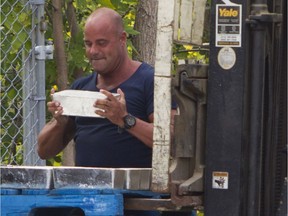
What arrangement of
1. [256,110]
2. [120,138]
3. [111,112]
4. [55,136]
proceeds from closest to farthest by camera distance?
[256,110], [111,112], [120,138], [55,136]

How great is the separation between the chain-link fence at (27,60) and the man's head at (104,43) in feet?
3.20

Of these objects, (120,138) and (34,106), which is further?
(34,106)

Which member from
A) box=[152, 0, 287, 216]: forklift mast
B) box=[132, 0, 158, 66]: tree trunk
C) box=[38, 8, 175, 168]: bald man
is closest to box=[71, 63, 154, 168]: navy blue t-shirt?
box=[38, 8, 175, 168]: bald man

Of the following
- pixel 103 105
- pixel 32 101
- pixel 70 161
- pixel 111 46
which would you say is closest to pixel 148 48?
pixel 70 161

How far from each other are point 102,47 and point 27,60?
3.59ft

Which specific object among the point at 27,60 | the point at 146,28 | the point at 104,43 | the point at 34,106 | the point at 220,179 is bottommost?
the point at 220,179

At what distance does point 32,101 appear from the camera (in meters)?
6.64

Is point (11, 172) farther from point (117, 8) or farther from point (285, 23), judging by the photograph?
point (117, 8)

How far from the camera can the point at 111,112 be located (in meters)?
5.21

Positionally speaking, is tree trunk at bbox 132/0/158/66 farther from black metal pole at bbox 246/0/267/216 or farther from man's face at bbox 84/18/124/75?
black metal pole at bbox 246/0/267/216

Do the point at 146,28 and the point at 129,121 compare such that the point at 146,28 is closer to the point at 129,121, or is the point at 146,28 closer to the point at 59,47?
the point at 59,47

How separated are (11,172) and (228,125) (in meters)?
1.03

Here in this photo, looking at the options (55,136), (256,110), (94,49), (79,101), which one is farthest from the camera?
(55,136)

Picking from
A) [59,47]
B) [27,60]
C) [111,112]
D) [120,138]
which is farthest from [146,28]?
[111,112]
